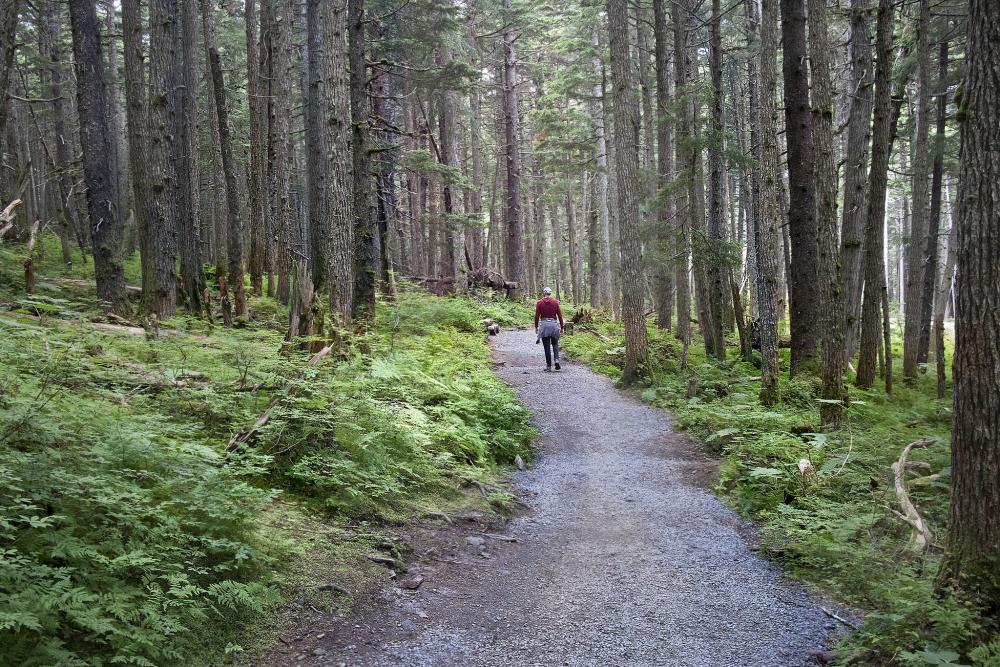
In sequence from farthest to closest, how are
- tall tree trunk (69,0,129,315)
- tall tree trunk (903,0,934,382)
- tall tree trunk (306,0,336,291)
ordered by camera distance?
tall tree trunk (903,0,934,382)
tall tree trunk (69,0,129,315)
tall tree trunk (306,0,336,291)

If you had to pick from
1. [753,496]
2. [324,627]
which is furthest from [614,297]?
[324,627]

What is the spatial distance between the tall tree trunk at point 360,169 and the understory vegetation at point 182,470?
5315 mm

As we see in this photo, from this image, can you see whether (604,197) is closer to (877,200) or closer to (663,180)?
(663,180)

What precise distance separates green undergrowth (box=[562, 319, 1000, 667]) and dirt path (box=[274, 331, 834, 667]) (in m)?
0.38

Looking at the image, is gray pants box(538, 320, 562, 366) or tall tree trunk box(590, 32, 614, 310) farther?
tall tree trunk box(590, 32, 614, 310)

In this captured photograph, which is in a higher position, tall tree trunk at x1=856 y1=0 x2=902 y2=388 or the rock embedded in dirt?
tall tree trunk at x1=856 y1=0 x2=902 y2=388

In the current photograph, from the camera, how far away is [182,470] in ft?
14.9

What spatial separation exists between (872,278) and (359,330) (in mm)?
10429

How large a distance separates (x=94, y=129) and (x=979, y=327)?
16.4m

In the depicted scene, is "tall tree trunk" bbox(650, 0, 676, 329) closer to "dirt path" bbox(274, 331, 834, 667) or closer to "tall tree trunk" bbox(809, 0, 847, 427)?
"tall tree trunk" bbox(809, 0, 847, 427)

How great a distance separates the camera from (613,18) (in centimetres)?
1334

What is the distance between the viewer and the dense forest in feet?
12.8

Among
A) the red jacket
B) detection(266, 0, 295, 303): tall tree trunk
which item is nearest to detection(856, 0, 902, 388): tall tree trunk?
the red jacket

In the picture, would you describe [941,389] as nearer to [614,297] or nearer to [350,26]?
[614,297]
